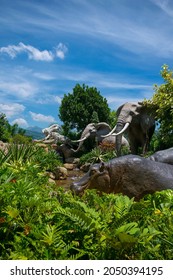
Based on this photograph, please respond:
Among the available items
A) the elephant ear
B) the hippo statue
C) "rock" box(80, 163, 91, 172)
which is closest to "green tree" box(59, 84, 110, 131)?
the elephant ear

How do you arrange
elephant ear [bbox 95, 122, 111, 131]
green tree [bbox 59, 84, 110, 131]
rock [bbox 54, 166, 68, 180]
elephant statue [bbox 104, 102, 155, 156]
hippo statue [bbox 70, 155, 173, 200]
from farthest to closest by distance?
green tree [bbox 59, 84, 110, 131] → elephant ear [bbox 95, 122, 111, 131] → elephant statue [bbox 104, 102, 155, 156] → rock [bbox 54, 166, 68, 180] → hippo statue [bbox 70, 155, 173, 200]

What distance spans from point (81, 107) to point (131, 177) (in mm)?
21193

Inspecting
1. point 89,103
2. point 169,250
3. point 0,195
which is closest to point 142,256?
point 169,250

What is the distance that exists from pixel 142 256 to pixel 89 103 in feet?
85.4

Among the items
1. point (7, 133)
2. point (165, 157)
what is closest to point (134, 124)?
point (165, 157)

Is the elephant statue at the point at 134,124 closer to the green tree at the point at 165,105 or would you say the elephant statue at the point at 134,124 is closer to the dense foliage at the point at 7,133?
the green tree at the point at 165,105

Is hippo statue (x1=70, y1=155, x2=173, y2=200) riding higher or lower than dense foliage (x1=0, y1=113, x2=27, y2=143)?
lower

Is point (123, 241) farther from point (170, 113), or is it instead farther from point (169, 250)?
point (170, 113)

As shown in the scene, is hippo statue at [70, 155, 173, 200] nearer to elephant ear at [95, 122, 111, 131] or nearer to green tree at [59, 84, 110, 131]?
elephant ear at [95, 122, 111, 131]

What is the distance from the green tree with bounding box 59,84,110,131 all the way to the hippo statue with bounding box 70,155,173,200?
20812 mm

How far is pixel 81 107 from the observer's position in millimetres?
A: 27531

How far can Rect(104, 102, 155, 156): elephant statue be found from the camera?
56.6 ft

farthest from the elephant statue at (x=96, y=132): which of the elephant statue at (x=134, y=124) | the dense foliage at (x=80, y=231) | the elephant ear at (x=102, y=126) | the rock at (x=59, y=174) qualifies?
the dense foliage at (x=80, y=231)
